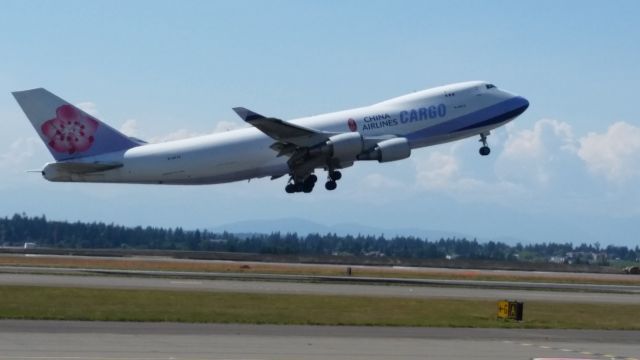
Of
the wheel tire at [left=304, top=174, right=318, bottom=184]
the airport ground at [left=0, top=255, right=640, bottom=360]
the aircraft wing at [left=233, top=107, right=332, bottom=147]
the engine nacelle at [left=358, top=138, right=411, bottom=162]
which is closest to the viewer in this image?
the airport ground at [left=0, top=255, right=640, bottom=360]

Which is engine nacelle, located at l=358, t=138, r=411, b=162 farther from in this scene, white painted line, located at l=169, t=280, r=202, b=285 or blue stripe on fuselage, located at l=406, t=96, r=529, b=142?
white painted line, located at l=169, t=280, r=202, b=285

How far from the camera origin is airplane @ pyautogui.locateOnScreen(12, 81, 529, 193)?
63.9m

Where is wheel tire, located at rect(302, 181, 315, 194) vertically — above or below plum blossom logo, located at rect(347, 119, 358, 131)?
below

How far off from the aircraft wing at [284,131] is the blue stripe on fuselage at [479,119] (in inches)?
236

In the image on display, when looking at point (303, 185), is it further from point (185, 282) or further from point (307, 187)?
point (185, 282)

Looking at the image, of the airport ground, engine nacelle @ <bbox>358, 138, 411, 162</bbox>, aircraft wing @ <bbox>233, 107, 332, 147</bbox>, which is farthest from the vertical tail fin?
the airport ground

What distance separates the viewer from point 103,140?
2581 inches

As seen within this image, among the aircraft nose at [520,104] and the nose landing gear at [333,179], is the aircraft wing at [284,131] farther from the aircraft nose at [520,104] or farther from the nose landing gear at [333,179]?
the aircraft nose at [520,104]

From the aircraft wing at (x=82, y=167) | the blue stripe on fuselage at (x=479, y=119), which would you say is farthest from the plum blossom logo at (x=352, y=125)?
the aircraft wing at (x=82, y=167)

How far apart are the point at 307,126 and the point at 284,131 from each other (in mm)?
2485

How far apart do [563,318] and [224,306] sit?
12.7 meters

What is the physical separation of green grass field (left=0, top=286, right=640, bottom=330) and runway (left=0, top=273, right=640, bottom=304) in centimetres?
285

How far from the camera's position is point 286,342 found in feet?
93.4

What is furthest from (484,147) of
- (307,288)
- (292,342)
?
(292,342)
